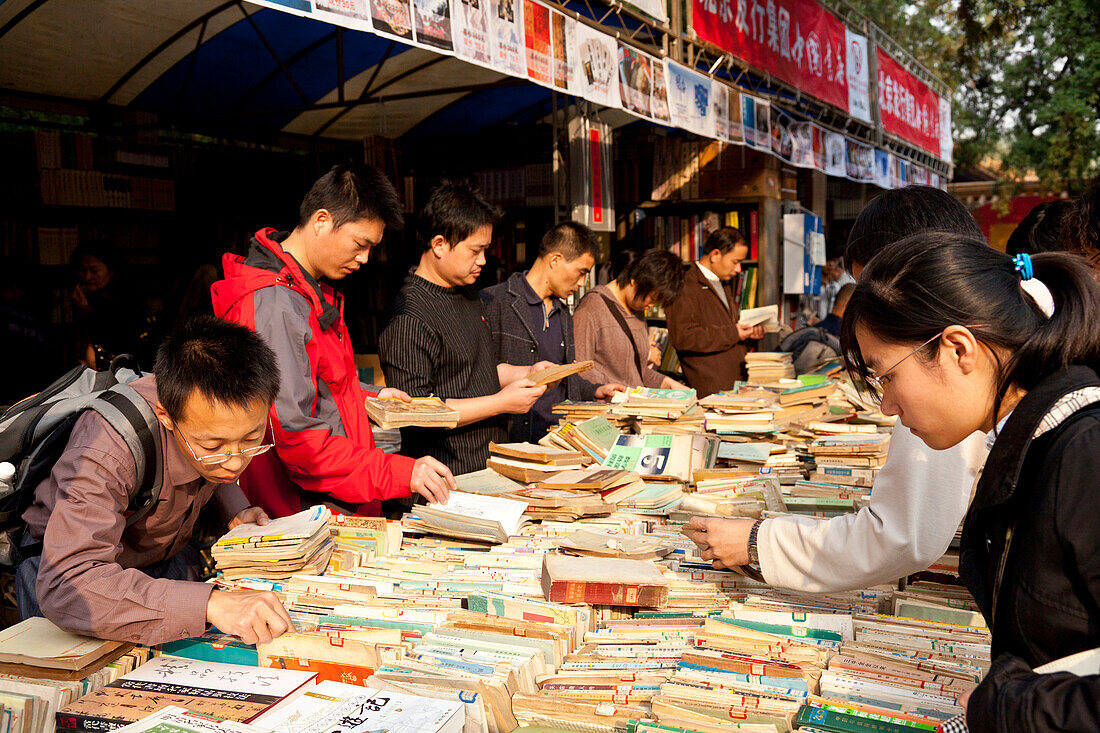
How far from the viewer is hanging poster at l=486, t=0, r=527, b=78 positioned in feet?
12.3

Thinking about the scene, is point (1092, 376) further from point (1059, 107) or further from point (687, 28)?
point (1059, 107)

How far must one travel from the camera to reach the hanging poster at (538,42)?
158 inches

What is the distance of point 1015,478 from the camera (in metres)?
1.19

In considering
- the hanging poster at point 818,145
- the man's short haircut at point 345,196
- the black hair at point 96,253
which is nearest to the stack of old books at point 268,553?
the man's short haircut at point 345,196

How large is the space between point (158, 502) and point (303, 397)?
23.4 inches

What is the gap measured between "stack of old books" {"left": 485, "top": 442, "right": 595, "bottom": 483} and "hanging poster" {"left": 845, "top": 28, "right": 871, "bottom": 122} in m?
8.19

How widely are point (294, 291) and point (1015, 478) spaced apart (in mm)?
2065

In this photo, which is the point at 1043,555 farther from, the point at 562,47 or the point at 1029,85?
the point at 1029,85

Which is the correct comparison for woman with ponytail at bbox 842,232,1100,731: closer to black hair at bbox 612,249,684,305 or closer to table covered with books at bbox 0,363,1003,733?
table covered with books at bbox 0,363,1003,733

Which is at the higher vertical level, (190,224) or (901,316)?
(190,224)

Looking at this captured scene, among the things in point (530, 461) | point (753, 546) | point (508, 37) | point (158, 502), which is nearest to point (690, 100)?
point (508, 37)

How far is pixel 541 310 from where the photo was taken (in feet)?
14.1

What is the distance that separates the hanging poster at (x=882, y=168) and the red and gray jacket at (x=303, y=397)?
935 cm

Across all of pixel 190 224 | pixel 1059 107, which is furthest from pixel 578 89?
pixel 1059 107
